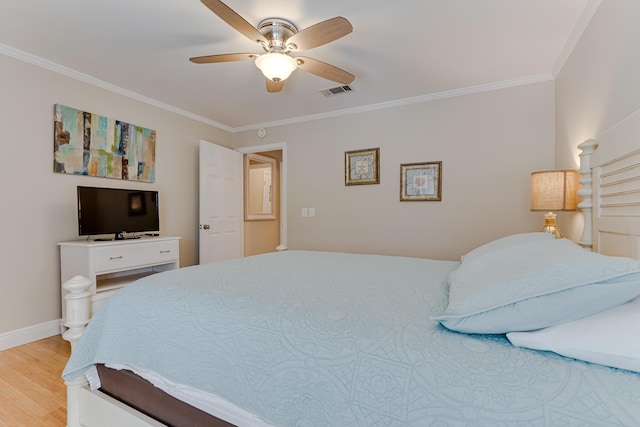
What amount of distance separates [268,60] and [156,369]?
6.16 ft

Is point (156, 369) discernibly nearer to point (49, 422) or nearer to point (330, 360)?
point (330, 360)

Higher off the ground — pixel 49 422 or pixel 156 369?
pixel 156 369

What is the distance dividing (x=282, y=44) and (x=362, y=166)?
181cm

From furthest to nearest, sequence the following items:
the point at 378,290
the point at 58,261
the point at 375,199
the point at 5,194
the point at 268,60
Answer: the point at 375,199
the point at 58,261
the point at 5,194
the point at 268,60
the point at 378,290

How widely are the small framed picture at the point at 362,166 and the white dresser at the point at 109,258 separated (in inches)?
83.7

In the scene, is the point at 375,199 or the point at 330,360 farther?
the point at 375,199

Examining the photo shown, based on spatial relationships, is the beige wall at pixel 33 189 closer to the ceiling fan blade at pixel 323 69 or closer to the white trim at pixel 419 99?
the white trim at pixel 419 99

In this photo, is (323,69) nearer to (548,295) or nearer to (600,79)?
(600,79)

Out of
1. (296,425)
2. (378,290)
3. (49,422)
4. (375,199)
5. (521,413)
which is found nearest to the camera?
(521,413)

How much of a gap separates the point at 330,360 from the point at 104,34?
8.86 feet

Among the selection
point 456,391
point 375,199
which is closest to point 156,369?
point 456,391

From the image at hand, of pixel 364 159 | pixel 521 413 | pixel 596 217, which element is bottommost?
pixel 521 413

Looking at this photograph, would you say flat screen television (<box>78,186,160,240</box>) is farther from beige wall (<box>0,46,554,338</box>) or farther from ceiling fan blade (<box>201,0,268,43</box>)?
ceiling fan blade (<box>201,0,268,43</box>)

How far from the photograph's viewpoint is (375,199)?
3.59 metres
